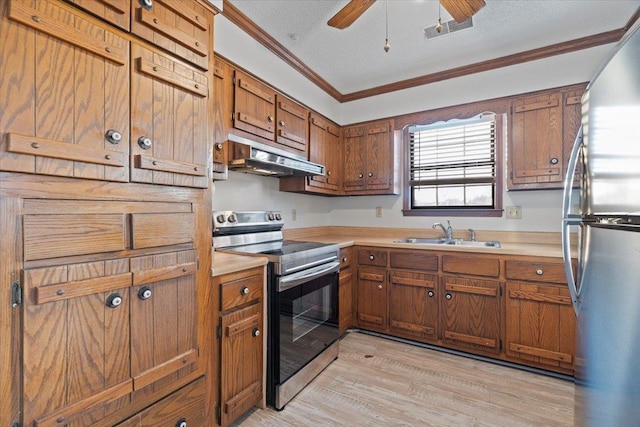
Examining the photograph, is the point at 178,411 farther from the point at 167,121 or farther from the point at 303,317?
the point at 167,121

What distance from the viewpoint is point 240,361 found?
1.69 m

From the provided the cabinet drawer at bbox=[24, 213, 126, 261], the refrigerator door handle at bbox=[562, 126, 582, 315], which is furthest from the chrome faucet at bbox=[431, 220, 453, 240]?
the cabinet drawer at bbox=[24, 213, 126, 261]

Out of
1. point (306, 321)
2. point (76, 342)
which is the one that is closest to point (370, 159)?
point (306, 321)

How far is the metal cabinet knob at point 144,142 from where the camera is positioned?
1235mm

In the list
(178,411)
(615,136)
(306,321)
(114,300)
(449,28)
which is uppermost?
(449,28)

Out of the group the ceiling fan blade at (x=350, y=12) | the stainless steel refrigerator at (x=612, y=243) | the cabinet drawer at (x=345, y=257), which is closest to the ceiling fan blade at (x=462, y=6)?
the ceiling fan blade at (x=350, y=12)

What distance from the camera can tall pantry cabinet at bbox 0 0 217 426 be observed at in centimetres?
93

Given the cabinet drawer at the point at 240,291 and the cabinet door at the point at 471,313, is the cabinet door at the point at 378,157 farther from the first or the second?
the cabinet drawer at the point at 240,291

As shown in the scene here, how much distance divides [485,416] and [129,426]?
186 centimetres

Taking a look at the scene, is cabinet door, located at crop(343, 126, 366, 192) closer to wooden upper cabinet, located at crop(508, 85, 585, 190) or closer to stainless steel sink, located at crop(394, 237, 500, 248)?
stainless steel sink, located at crop(394, 237, 500, 248)

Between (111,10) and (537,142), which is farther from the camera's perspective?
(537,142)

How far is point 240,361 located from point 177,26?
1685 millimetres

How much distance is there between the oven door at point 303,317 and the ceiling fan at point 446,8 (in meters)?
1.66

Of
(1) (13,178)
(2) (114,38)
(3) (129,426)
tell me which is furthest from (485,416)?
(2) (114,38)
